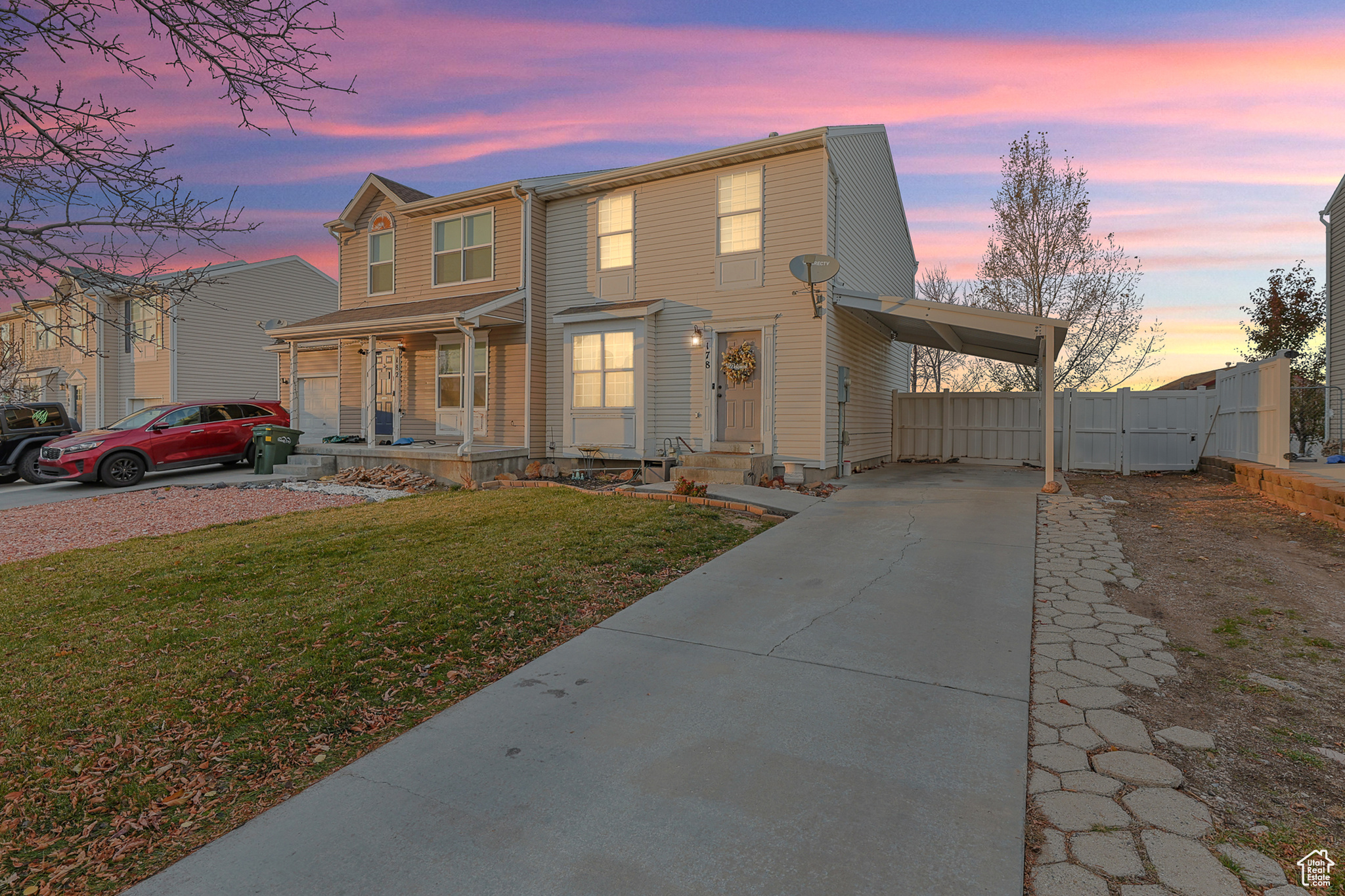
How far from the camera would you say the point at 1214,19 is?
26.4ft

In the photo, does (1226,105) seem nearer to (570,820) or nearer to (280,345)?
(570,820)

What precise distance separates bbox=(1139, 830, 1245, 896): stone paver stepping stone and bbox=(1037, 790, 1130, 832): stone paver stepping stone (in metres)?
0.10

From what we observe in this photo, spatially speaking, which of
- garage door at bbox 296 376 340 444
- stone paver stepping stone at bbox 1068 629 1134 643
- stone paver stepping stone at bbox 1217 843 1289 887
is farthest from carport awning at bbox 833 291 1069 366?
garage door at bbox 296 376 340 444

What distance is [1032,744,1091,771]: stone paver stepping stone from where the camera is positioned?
266 centimetres

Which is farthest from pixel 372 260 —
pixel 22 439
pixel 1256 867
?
pixel 1256 867

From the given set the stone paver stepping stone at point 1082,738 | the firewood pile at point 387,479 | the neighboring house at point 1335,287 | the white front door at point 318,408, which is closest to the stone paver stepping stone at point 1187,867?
the stone paver stepping stone at point 1082,738

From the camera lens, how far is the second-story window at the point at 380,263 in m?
15.2

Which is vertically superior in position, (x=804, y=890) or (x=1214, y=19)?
(x=1214, y=19)

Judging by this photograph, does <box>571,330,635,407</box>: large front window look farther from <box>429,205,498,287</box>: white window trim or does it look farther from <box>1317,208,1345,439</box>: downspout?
<box>1317,208,1345,439</box>: downspout

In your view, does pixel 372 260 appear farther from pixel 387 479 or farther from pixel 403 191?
pixel 387 479

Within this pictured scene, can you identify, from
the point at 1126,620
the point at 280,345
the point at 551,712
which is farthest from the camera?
the point at 280,345

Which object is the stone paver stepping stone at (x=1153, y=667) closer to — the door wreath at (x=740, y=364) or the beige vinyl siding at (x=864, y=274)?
the beige vinyl siding at (x=864, y=274)

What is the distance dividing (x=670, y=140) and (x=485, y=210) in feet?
14.1

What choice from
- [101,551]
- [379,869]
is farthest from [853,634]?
[101,551]
